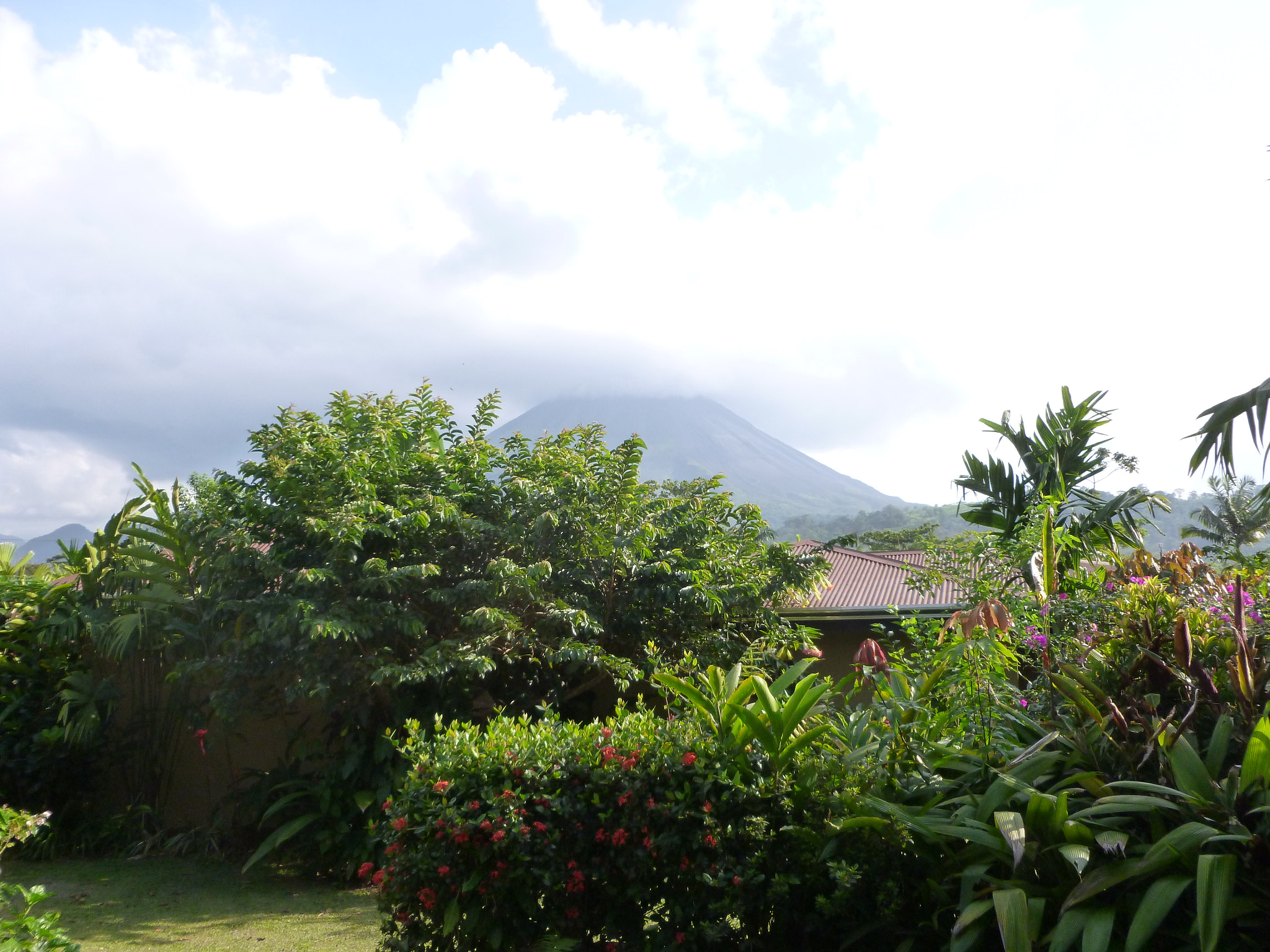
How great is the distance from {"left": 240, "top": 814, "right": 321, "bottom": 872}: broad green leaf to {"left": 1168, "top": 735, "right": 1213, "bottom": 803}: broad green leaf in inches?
261

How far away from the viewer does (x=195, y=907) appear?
22.2ft

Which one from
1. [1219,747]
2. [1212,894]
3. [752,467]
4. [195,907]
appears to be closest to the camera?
[1212,894]

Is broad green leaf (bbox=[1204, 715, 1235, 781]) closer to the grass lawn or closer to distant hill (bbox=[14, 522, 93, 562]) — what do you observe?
the grass lawn

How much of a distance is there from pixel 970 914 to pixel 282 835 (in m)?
6.14

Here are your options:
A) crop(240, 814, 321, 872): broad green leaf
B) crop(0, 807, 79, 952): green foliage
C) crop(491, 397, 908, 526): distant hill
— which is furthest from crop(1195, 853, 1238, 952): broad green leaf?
crop(491, 397, 908, 526): distant hill

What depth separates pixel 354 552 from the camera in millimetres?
7277

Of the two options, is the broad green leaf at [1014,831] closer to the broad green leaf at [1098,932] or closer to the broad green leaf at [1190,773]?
the broad green leaf at [1098,932]

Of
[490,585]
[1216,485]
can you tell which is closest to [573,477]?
[490,585]

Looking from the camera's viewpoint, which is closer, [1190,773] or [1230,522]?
[1190,773]

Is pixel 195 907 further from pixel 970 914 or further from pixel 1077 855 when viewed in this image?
pixel 1077 855

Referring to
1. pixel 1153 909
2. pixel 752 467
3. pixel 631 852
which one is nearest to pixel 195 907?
pixel 631 852

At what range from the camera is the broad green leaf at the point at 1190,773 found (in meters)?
3.25

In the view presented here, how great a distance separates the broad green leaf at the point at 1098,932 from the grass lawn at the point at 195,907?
431 centimetres

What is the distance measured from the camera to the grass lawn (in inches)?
230
